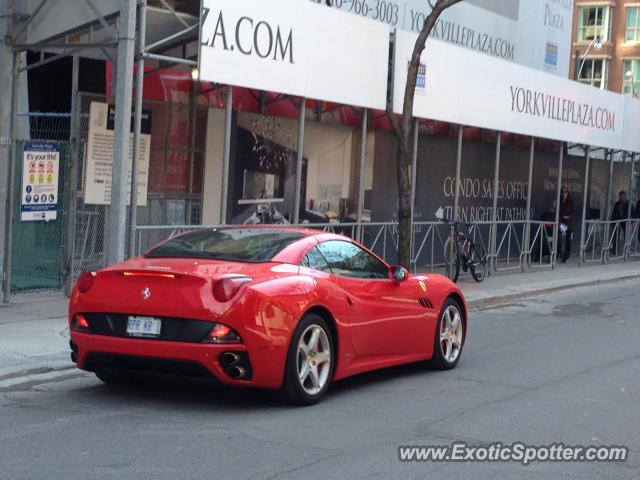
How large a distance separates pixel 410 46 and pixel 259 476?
41.3ft

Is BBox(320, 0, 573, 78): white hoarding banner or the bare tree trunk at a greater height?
BBox(320, 0, 573, 78): white hoarding banner

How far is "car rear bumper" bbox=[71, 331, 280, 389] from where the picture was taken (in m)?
7.61

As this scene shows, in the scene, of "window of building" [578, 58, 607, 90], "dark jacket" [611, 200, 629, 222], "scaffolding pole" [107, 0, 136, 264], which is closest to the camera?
"scaffolding pole" [107, 0, 136, 264]

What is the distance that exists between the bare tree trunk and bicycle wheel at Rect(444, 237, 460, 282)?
2447mm

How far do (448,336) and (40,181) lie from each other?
247 inches

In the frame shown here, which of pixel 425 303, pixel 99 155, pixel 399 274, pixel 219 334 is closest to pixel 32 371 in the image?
pixel 219 334

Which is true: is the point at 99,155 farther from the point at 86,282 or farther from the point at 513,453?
the point at 513,453

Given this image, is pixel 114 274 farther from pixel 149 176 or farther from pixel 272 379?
pixel 149 176

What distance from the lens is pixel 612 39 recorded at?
6100 cm

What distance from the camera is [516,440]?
7.39 meters

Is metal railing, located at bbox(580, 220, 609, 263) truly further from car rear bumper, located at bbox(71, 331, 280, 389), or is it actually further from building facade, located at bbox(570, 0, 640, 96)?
building facade, located at bbox(570, 0, 640, 96)

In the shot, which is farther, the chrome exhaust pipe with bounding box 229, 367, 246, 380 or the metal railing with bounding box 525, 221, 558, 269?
the metal railing with bounding box 525, 221, 558, 269

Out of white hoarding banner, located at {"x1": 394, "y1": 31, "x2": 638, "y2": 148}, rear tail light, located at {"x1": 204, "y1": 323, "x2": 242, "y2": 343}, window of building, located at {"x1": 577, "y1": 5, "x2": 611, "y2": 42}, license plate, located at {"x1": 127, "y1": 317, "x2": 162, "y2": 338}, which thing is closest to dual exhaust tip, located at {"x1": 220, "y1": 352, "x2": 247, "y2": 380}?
rear tail light, located at {"x1": 204, "y1": 323, "x2": 242, "y2": 343}

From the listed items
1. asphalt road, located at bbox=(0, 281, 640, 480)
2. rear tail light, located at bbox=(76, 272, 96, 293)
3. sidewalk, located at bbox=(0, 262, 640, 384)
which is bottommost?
asphalt road, located at bbox=(0, 281, 640, 480)
